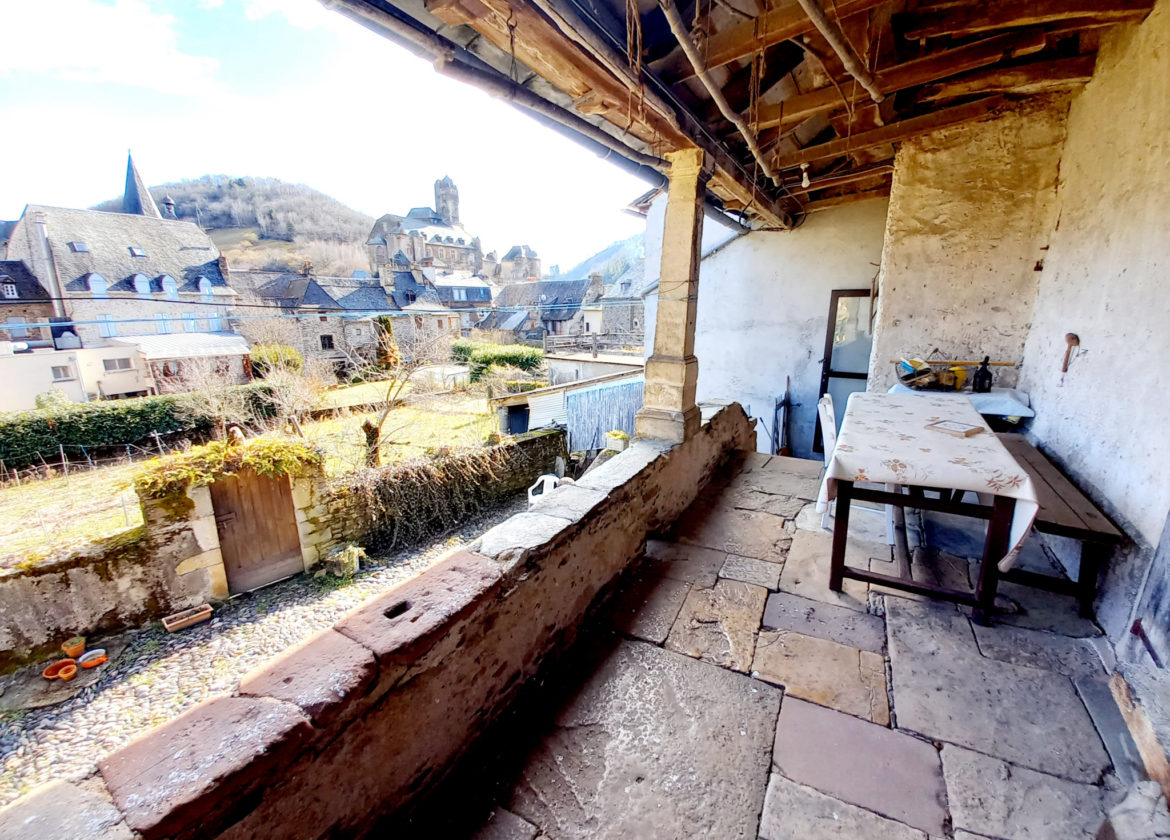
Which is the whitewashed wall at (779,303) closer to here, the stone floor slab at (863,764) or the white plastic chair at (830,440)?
the white plastic chair at (830,440)

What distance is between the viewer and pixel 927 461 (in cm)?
188

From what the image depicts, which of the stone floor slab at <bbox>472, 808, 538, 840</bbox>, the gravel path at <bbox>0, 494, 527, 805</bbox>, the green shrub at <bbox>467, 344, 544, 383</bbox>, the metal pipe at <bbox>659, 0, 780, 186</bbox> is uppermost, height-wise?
the metal pipe at <bbox>659, 0, 780, 186</bbox>

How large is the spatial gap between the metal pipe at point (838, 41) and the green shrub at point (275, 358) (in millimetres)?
16244

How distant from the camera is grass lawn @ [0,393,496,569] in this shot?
623cm

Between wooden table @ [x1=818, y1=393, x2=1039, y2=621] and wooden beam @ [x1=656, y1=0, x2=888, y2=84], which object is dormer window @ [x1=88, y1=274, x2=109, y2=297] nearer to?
wooden beam @ [x1=656, y1=0, x2=888, y2=84]

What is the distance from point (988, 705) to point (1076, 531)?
0.81 m

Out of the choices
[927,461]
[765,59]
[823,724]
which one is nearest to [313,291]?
[765,59]

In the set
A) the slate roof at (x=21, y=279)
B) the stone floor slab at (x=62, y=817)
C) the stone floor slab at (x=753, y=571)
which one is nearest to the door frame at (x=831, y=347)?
the stone floor slab at (x=753, y=571)

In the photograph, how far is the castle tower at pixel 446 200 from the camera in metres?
49.2

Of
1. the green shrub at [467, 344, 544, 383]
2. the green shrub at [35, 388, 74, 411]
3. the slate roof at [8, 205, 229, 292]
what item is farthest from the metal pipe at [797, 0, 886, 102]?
the slate roof at [8, 205, 229, 292]

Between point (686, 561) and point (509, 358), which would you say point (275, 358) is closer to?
point (509, 358)

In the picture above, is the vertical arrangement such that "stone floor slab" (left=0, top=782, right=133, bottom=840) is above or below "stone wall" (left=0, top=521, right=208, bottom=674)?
above

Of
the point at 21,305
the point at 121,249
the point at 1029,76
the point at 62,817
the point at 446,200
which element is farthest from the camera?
the point at 446,200

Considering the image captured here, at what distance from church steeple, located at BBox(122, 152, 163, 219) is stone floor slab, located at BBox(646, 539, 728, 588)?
146 ft
